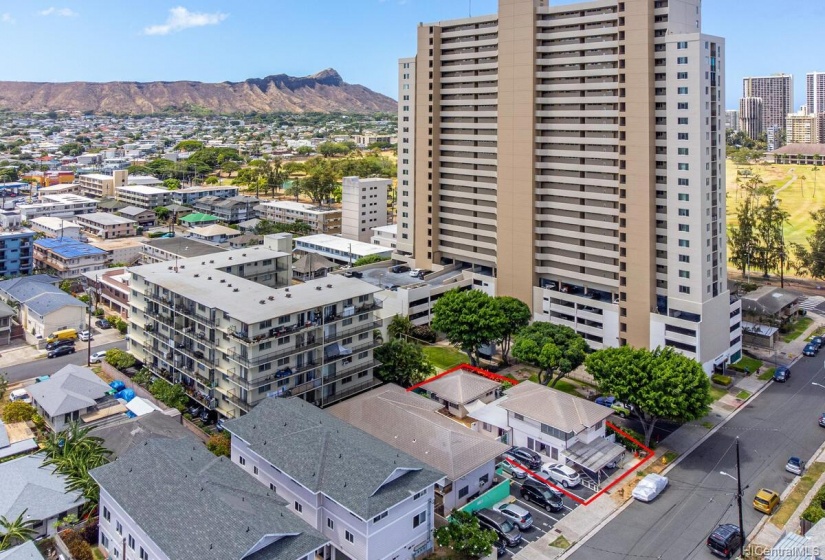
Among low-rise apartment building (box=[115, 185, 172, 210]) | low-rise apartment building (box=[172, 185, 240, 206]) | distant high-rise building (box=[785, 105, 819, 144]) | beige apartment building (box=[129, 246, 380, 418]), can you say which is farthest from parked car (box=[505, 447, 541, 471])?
distant high-rise building (box=[785, 105, 819, 144])

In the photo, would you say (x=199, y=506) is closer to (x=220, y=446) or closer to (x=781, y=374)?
(x=220, y=446)

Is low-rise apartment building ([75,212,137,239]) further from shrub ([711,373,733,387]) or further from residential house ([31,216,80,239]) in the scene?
shrub ([711,373,733,387])

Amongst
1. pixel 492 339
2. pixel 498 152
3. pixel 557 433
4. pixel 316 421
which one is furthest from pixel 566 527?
pixel 498 152

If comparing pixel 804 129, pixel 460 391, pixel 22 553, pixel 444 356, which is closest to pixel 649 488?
pixel 460 391

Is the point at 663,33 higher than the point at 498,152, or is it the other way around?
the point at 663,33

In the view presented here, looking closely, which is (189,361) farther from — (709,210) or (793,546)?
(709,210)

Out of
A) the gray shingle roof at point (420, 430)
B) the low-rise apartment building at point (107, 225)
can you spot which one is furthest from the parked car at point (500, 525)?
the low-rise apartment building at point (107, 225)
